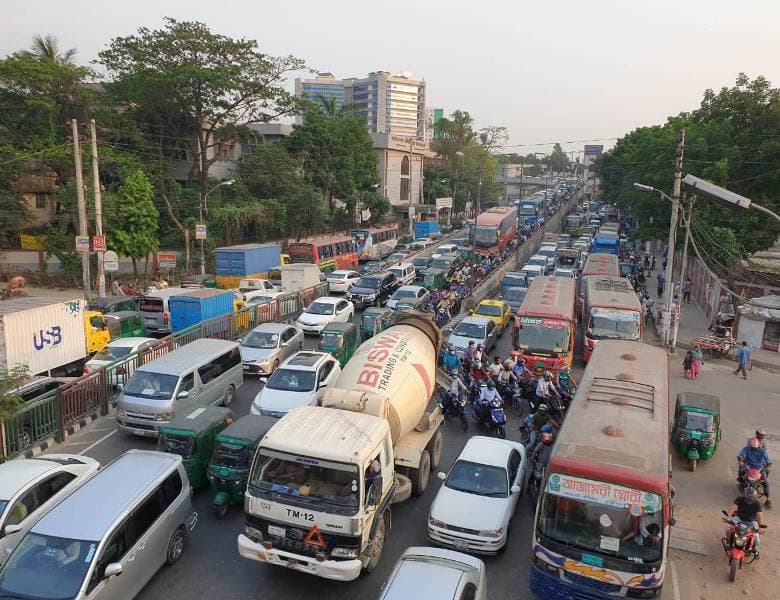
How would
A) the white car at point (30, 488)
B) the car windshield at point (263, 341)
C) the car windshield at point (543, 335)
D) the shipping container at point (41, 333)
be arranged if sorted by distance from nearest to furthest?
the white car at point (30, 488) < the shipping container at point (41, 333) < the car windshield at point (543, 335) < the car windshield at point (263, 341)

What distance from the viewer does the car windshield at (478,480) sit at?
9.75 m

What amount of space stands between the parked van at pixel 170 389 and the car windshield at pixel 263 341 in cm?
333

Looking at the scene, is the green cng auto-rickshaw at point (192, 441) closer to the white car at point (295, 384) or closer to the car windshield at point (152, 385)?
the car windshield at point (152, 385)

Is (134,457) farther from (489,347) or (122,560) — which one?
(489,347)

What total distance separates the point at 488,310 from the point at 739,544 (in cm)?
1584

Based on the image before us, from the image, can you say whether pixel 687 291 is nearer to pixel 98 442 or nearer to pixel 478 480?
pixel 478 480

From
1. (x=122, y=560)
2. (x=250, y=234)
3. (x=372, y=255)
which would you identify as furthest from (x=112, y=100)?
(x=122, y=560)

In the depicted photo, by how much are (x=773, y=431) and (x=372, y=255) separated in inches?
1317

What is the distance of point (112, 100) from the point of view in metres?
38.7

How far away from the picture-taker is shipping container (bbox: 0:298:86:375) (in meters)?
14.2

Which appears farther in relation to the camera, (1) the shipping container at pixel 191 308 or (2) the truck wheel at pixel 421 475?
(1) the shipping container at pixel 191 308

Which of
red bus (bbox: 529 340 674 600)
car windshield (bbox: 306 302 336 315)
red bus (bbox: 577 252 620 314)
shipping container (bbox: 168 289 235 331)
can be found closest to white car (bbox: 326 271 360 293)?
car windshield (bbox: 306 302 336 315)

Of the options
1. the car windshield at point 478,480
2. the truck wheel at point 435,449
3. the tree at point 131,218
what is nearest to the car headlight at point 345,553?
the car windshield at point 478,480

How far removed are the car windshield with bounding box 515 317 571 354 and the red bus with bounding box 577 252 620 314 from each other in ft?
29.4
